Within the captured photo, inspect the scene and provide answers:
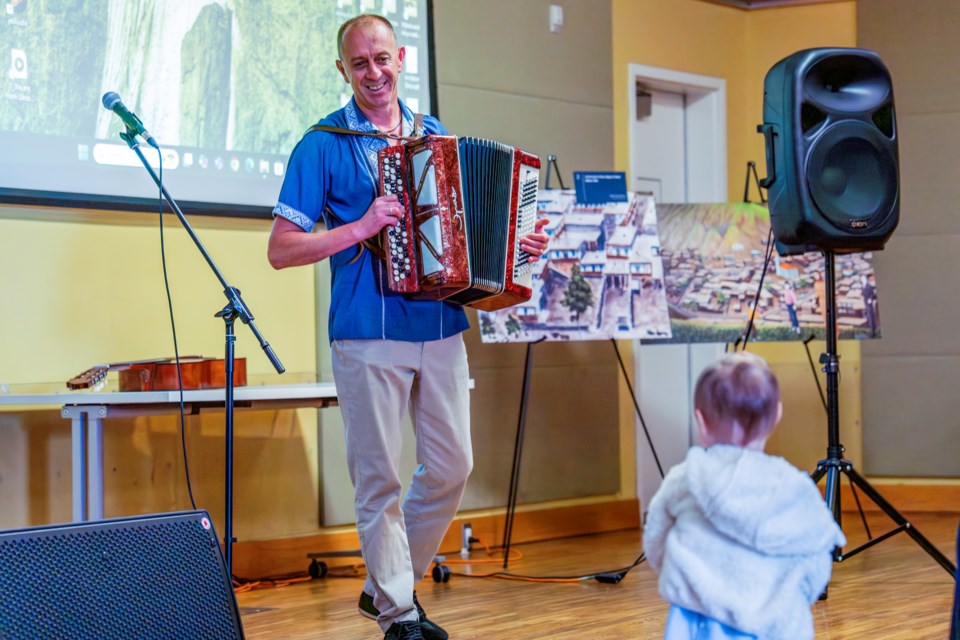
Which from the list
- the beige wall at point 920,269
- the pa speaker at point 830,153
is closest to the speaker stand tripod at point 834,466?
→ the pa speaker at point 830,153

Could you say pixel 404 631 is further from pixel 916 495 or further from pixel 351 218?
pixel 916 495

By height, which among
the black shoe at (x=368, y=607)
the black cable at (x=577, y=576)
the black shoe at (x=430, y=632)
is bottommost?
the black cable at (x=577, y=576)

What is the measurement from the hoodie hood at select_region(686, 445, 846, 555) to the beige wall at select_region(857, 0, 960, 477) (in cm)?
371

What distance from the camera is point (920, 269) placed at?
5023 millimetres

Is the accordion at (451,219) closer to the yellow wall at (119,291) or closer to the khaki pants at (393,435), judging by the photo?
the khaki pants at (393,435)

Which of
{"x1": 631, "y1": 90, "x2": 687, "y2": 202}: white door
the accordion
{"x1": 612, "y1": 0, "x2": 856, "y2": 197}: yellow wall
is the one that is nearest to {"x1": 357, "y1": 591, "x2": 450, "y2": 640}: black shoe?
the accordion

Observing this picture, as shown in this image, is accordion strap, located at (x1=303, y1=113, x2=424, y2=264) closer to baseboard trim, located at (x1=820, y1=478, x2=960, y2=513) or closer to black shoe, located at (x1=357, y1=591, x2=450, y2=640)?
black shoe, located at (x1=357, y1=591, x2=450, y2=640)

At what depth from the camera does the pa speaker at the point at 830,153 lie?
303cm

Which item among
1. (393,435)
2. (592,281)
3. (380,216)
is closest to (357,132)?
(380,216)

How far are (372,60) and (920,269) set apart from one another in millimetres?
3413

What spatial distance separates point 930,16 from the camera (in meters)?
5.02

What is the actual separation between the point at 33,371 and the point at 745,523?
2547mm

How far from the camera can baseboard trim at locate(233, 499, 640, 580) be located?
147 inches

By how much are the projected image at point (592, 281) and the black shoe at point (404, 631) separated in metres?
1.49
